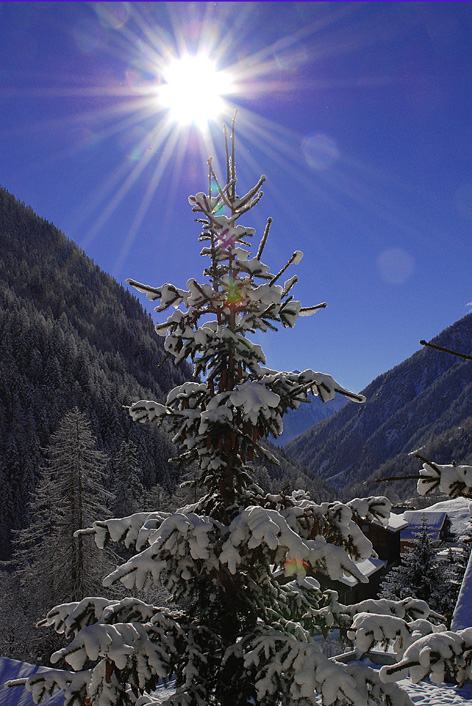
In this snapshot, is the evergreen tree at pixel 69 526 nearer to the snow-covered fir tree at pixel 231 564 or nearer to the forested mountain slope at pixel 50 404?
the snow-covered fir tree at pixel 231 564

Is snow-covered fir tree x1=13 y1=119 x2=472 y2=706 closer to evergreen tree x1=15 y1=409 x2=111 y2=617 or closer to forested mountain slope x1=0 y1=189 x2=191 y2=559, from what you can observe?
evergreen tree x1=15 y1=409 x2=111 y2=617

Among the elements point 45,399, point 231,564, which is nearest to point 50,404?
point 45,399

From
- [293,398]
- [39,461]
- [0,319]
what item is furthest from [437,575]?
[0,319]

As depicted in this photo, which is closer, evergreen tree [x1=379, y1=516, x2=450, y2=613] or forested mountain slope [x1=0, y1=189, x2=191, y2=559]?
evergreen tree [x1=379, y1=516, x2=450, y2=613]

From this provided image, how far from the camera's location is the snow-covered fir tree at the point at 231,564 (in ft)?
12.5

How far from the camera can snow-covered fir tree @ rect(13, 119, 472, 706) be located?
12.5 ft

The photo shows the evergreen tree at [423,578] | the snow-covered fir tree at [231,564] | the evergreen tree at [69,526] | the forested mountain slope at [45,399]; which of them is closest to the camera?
the snow-covered fir tree at [231,564]

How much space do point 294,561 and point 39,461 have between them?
75.9 meters

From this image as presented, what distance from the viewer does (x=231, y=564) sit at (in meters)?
3.89

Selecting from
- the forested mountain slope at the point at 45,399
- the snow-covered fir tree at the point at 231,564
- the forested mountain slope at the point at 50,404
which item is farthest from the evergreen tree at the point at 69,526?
the forested mountain slope at the point at 45,399

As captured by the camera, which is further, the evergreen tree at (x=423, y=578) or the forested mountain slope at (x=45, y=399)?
the forested mountain slope at (x=45, y=399)

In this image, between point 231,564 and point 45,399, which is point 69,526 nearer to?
point 231,564

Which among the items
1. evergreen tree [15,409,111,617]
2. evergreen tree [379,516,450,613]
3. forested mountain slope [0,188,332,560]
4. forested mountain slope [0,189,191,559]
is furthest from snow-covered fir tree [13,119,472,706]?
forested mountain slope [0,189,191,559]

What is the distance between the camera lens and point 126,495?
4822 cm
